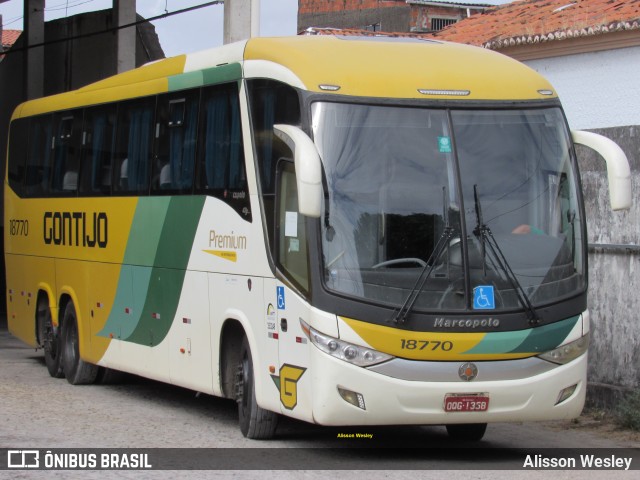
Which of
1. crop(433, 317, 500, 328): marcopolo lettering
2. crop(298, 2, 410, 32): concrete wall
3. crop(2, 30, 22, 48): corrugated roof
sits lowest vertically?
crop(433, 317, 500, 328): marcopolo lettering

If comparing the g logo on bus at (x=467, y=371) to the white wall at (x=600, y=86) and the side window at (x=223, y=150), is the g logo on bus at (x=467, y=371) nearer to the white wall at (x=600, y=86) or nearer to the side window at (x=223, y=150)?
the side window at (x=223, y=150)

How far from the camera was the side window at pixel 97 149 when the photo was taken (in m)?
14.6

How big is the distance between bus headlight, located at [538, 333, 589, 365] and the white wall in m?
9.38

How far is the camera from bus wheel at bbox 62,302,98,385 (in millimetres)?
15477

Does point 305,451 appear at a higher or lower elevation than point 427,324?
lower

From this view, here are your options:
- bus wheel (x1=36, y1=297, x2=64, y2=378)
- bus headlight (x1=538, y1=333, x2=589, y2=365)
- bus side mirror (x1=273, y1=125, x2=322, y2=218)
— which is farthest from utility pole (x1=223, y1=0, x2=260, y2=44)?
bus headlight (x1=538, y1=333, x2=589, y2=365)

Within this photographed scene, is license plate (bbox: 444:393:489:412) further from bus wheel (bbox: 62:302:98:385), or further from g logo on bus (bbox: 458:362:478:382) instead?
bus wheel (bbox: 62:302:98:385)

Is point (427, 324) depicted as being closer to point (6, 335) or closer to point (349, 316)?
point (349, 316)

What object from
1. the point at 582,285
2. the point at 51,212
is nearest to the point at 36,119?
the point at 51,212

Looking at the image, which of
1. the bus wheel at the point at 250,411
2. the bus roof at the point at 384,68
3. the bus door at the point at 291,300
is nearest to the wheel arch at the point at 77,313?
the bus wheel at the point at 250,411

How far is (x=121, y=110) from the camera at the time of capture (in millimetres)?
14367

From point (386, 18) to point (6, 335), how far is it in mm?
38589

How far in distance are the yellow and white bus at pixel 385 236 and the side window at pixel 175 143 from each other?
132mm

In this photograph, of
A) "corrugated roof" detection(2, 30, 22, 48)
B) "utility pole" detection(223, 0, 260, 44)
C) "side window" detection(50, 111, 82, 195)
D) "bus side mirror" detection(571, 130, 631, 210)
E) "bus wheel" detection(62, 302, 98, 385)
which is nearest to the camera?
"bus side mirror" detection(571, 130, 631, 210)
